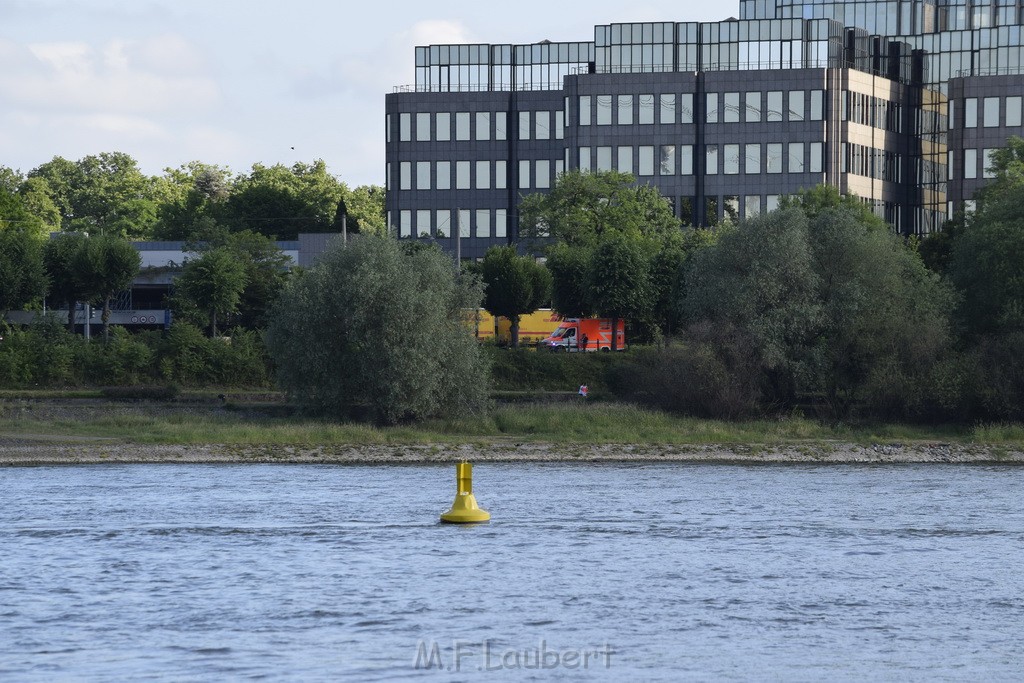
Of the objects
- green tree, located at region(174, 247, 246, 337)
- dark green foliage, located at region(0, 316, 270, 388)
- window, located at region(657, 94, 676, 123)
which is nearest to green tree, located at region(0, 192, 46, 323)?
dark green foliage, located at region(0, 316, 270, 388)

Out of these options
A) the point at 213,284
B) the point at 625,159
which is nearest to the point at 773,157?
the point at 625,159

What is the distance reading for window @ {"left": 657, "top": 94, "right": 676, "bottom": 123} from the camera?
137m

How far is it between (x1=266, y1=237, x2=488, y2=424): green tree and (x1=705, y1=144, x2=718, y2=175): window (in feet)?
208

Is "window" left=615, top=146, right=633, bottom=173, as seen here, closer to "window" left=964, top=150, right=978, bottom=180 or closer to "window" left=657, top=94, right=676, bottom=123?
"window" left=657, top=94, right=676, bottom=123

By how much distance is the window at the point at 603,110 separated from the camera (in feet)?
452

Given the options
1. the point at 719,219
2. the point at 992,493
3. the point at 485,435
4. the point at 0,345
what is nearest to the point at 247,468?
the point at 485,435

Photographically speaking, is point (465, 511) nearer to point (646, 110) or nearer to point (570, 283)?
point (570, 283)

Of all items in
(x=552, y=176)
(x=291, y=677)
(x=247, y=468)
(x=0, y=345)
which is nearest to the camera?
(x=291, y=677)

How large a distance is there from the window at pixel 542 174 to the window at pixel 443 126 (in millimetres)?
8661

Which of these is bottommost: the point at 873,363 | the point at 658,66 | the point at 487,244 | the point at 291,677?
the point at 291,677

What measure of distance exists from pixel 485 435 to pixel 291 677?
1912 inches

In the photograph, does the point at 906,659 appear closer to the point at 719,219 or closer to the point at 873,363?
the point at 873,363

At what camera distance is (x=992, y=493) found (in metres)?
53.8

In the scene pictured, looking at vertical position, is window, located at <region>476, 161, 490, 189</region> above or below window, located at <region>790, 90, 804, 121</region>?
below
